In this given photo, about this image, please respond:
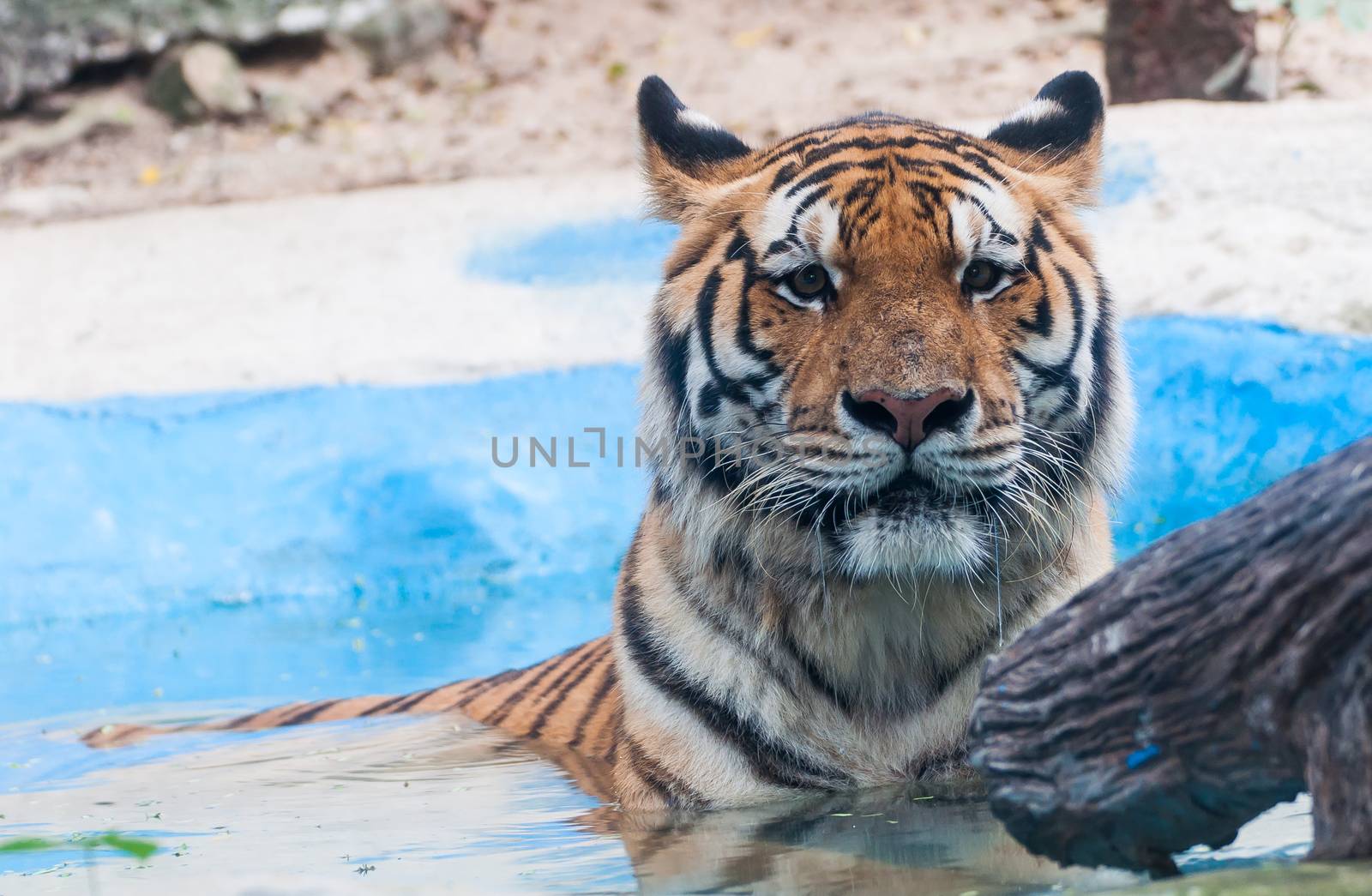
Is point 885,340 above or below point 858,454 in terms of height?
above

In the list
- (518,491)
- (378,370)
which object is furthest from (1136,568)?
(378,370)

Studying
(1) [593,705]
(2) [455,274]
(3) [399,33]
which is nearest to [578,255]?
(2) [455,274]

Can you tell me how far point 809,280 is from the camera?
7.70 ft

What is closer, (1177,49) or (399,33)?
(1177,49)

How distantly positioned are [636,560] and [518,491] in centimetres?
254

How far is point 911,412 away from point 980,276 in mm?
337

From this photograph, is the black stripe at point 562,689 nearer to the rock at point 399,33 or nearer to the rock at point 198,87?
the rock at point 198,87

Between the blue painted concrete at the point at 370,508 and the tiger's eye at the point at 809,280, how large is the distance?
2.49m

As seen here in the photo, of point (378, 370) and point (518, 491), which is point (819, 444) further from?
point (378, 370)

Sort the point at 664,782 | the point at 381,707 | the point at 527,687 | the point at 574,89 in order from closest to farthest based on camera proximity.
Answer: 1. the point at 664,782
2. the point at 527,687
3. the point at 381,707
4. the point at 574,89

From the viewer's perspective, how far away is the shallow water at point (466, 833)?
1923 mm

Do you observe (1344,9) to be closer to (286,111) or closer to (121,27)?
(286,111)

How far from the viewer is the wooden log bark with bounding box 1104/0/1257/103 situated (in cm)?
642

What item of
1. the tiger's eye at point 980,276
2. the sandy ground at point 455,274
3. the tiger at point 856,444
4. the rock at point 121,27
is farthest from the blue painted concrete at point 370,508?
the rock at point 121,27
